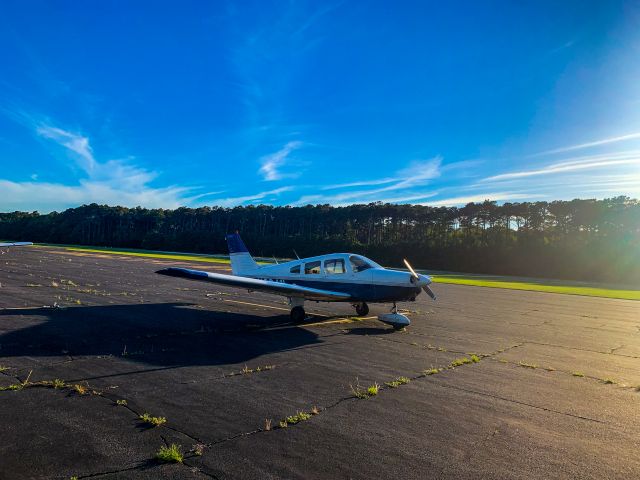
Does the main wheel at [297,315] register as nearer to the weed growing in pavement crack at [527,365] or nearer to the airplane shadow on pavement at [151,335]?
the airplane shadow on pavement at [151,335]

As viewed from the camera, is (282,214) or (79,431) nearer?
(79,431)

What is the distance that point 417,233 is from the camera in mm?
93375

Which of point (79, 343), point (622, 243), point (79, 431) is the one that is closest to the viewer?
point (79, 431)

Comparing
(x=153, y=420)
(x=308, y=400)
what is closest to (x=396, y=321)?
(x=308, y=400)

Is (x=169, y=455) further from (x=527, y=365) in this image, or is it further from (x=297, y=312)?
(x=297, y=312)

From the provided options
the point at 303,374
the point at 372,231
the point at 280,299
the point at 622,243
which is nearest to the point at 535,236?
the point at 622,243

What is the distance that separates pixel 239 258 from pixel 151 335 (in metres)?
7.26

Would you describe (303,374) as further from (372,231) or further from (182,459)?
(372,231)

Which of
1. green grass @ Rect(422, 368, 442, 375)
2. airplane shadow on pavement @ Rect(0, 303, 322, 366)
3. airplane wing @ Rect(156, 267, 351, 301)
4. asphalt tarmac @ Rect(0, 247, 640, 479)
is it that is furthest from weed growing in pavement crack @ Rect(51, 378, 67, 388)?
green grass @ Rect(422, 368, 442, 375)

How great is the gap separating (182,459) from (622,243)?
73402mm

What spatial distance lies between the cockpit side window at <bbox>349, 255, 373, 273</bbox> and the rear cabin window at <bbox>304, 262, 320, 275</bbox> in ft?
4.20

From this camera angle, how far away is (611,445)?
5477 millimetres

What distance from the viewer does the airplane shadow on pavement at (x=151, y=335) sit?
9.34 meters

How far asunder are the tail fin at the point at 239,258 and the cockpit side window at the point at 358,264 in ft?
16.1
